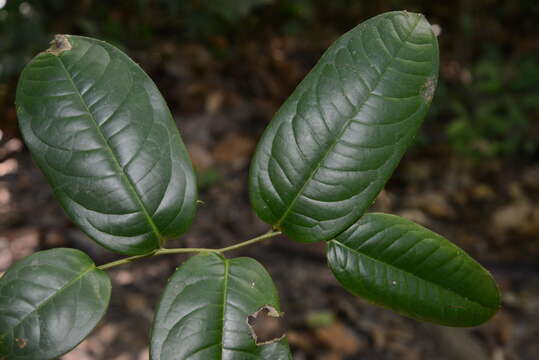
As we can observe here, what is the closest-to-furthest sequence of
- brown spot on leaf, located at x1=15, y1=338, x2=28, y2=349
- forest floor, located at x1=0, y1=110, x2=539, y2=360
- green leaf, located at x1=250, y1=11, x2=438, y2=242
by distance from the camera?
brown spot on leaf, located at x1=15, y1=338, x2=28, y2=349 < green leaf, located at x1=250, y1=11, x2=438, y2=242 < forest floor, located at x1=0, y1=110, x2=539, y2=360

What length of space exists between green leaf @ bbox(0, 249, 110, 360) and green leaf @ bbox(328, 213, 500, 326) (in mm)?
436

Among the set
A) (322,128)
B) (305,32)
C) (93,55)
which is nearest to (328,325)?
(322,128)

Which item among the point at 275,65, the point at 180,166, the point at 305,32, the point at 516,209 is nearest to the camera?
the point at 180,166

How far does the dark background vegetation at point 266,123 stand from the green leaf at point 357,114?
1.51 m

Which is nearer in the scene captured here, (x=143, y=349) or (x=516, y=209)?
(x=143, y=349)

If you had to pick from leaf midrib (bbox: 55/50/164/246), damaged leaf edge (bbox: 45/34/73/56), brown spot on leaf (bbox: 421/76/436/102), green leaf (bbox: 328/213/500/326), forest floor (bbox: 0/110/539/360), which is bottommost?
forest floor (bbox: 0/110/539/360)

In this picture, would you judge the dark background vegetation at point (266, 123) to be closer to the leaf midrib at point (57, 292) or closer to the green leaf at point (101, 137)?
the green leaf at point (101, 137)

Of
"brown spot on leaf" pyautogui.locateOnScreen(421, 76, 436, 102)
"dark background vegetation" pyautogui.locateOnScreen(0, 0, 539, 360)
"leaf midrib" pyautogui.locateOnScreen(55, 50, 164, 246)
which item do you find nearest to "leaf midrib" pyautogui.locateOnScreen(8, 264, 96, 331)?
"leaf midrib" pyautogui.locateOnScreen(55, 50, 164, 246)

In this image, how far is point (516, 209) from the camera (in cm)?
287

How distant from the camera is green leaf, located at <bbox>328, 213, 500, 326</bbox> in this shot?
2.84ft

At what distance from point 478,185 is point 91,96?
2.71 metres

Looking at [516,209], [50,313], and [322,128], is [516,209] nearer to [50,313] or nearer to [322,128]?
[322,128]

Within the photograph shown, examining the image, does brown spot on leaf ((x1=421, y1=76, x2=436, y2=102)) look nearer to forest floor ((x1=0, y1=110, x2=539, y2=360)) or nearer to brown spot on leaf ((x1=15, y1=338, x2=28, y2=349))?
brown spot on leaf ((x1=15, y1=338, x2=28, y2=349))

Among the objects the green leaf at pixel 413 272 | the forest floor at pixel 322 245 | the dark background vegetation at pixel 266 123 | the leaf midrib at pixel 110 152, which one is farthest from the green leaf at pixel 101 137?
the forest floor at pixel 322 245
